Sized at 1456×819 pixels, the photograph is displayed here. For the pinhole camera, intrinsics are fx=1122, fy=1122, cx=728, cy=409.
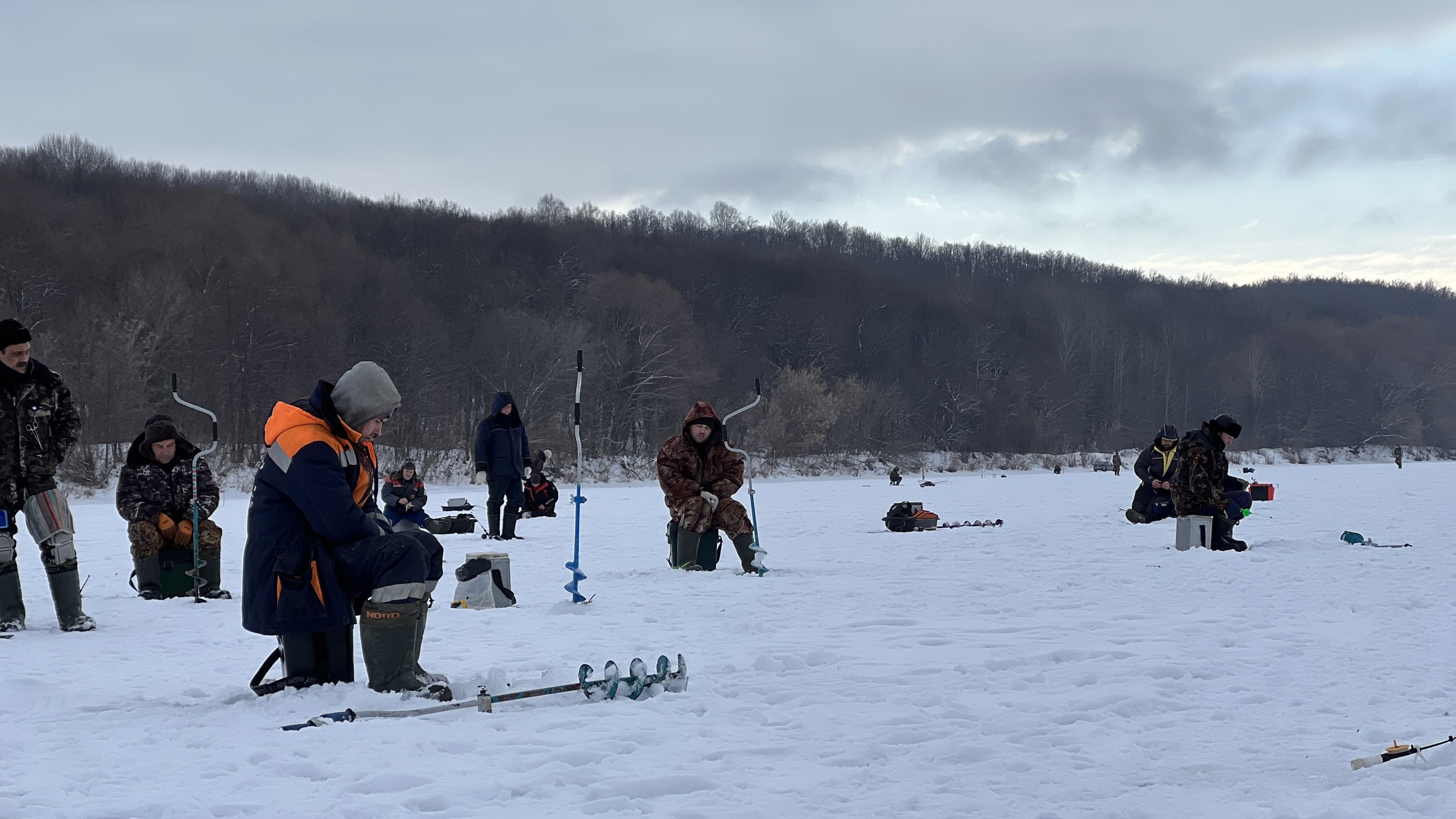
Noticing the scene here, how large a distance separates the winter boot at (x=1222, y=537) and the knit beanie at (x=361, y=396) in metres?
8.75

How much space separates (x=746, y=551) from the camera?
920 centimetres

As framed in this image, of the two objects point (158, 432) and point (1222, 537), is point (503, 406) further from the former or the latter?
point (1222, 537)

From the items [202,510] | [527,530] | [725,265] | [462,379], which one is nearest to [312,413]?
[202,510]

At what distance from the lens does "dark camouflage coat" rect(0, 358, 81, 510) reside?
6.11 m

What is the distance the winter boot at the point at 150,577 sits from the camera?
26.0 ft

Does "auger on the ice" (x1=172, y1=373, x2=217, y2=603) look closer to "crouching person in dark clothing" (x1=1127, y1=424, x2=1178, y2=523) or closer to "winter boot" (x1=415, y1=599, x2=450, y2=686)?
"winter boot" (x1=415, y1=599, x2=450, y2=686)

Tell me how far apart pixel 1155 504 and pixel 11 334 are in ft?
39.3

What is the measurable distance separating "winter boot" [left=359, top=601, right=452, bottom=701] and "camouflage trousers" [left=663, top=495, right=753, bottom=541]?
4.69m

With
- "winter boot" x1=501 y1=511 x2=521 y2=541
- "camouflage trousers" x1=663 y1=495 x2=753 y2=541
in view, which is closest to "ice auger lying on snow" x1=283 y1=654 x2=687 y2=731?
"camouflage trousers" x1=663 y1=495 x2=753 y2=541

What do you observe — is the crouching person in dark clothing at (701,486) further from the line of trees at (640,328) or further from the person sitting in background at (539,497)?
the line of trees at (640,328)

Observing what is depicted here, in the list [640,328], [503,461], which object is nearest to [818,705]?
[503,461]

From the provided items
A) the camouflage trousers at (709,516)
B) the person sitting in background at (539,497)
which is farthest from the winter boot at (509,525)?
the camouflage trousers at (709,516)

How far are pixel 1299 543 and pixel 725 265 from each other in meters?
Result: 72.8

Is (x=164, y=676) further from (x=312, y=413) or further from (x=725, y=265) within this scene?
(x=725, y=265)
